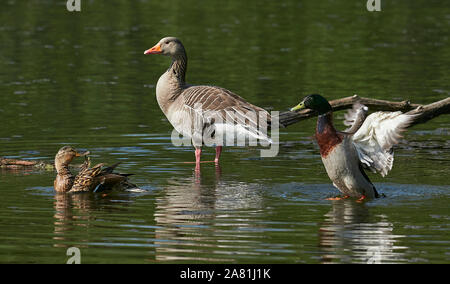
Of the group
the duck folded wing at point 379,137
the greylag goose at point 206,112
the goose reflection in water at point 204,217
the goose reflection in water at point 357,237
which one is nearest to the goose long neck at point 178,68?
the greylag goose at point 206,112

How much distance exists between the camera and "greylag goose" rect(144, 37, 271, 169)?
16.6m

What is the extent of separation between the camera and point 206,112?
1695cm

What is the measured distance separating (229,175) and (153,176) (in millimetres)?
1356

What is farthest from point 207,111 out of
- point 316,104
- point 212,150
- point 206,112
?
point 316,104

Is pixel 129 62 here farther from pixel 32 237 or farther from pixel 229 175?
pixel 32 237

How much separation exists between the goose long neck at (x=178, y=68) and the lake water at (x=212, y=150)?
60.7 inches

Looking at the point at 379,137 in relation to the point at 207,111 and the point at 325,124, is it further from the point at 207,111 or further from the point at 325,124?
the point at 207,111

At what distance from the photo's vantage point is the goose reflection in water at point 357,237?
1084cm

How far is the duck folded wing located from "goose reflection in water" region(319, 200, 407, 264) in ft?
2.50

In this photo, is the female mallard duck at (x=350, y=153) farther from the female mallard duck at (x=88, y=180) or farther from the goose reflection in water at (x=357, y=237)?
the female mallard duck at (x=88, y=180)

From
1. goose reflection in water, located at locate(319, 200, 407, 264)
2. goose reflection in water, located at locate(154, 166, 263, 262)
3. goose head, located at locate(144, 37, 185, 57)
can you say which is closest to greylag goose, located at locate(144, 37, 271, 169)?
goose head, located at locate(144, 37, 185, 57)

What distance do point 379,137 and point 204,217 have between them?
2.90 meters

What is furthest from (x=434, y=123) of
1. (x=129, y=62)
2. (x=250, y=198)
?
(x=129, y=62)

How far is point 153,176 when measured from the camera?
16.1 meters
